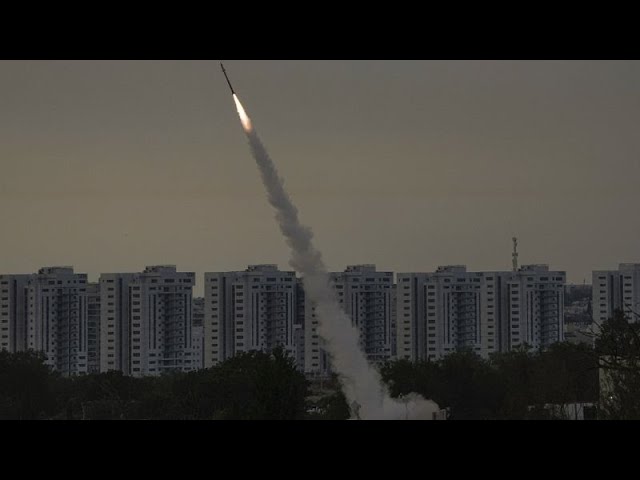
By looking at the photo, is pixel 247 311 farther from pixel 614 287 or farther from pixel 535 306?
pixel 614 287

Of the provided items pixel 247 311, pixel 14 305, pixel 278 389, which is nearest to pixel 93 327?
pixel 14 305

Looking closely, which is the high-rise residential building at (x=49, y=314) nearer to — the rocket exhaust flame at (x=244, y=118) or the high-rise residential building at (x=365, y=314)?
the high-rise residential building at (x=365, y=314)

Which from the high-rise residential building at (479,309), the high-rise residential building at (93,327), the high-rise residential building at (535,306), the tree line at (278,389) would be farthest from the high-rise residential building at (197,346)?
the high-rise residential building at (535,306)

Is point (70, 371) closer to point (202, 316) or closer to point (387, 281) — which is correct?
point (202, 316)

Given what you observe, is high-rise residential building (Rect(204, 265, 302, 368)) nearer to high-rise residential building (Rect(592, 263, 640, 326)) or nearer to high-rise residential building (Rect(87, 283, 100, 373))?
high-rise residential building (Rect(87, 283, 100, 373))

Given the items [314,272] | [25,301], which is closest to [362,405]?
[314,272]
